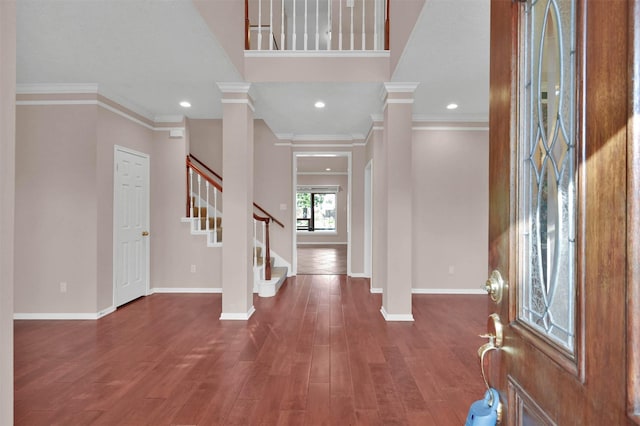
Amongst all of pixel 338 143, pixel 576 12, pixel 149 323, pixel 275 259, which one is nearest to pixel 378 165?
pixel 338 143

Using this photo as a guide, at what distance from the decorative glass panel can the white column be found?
4.37 feet

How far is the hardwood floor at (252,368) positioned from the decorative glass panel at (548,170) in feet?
5.24

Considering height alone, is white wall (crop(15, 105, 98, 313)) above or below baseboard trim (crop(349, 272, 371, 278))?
above

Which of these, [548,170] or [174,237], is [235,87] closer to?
[174,237]

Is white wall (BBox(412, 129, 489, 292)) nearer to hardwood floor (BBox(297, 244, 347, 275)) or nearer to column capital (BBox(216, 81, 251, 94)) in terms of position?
hardwood floor (BBox(297, 244, 347, 275))

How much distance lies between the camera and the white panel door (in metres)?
4.20

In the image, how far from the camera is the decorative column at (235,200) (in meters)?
3.72

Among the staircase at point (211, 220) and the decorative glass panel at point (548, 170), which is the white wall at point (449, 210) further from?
the decorative glass panel at point (548, 170)

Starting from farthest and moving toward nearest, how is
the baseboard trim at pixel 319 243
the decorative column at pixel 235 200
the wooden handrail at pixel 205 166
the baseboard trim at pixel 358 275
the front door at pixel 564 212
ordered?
the baseboard trim at pixel 319 243
the baseboard trim at pixel 358 275
the wooden handrail at pixel 205 166
the decorative column at pixel 235 200
the front door at pixel 564 212

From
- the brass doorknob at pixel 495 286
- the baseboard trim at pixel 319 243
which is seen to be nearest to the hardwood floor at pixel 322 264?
the baseboard trim at pixel 319 243

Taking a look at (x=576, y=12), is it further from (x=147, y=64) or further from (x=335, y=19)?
(x=335, y=19)

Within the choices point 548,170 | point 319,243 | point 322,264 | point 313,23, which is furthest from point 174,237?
point 319,243

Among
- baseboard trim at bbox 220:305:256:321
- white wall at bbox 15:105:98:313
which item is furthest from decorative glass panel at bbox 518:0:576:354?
white wall at bbox 15:105:98:313

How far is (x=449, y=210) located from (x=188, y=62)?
3865mm
